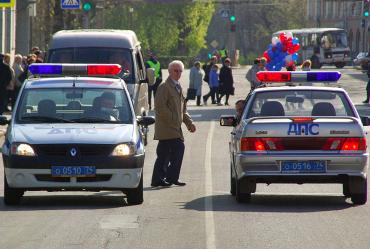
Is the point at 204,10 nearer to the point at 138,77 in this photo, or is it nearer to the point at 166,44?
the point at 166,44

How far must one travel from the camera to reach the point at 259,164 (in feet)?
49.2

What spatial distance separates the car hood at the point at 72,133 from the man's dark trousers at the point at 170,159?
8.38 ft

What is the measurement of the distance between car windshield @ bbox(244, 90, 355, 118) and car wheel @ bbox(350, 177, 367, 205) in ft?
2.81

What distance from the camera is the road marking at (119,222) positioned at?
12863mm

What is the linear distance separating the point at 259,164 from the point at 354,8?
10864 centimetres

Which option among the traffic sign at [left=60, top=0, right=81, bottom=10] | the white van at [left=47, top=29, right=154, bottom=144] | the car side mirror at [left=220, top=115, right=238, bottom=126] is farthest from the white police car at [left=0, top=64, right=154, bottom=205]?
the traffic sign at [left=60, top=0, right=81, bottom=10]

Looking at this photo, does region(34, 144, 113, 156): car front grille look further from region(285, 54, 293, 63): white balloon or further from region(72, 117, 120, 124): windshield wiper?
region(285, 54, 293, 63): white balloon

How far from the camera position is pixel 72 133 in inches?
587

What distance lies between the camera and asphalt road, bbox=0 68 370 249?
38.3 feet

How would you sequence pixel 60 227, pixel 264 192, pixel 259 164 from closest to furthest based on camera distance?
1. pixel 60 227
2. pixel 259 164
3. pixel 264 192

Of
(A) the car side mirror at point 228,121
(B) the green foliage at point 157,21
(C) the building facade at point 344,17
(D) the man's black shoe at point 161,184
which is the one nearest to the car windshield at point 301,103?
(A) the car side mirror at point 228,121

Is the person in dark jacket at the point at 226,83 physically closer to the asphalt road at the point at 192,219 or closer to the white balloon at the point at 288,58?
the white balloon at the point at 288,58

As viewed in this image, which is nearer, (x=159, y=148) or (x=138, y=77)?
(x=159, y=148)

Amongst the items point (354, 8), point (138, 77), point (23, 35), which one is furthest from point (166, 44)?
point (138, 77)
